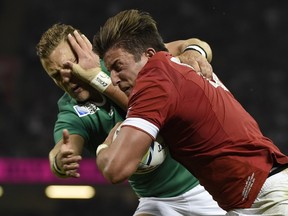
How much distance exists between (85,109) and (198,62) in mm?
758

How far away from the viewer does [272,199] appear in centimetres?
319

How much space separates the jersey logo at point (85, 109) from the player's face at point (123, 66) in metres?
0.84

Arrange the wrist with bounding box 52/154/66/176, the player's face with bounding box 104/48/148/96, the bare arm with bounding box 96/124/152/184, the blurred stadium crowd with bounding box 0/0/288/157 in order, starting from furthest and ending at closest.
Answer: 1. the blurred stadium crowd with bounding box 0/0/288/157
2. the wrist with bounding box 52/154/66/176
3. the player's face with bounding box 104/48/148/96
4. the bare arm with bounding box 96/124/152/184

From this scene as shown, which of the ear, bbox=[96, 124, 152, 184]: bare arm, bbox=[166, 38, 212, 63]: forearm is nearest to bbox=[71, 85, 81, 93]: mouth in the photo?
bbox=[166, 38, 212, 63]: forearm

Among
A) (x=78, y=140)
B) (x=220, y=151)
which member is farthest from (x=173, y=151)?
(x=78, y=140)

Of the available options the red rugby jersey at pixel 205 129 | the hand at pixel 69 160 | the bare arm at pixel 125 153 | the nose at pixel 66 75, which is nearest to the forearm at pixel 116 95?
the nose at pixel 66 75

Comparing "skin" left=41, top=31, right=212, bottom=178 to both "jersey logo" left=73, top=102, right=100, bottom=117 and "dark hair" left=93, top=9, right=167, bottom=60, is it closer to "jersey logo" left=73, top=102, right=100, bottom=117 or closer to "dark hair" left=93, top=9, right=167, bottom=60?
"jersey logo" left=73, top=102, right=100, bottom=117

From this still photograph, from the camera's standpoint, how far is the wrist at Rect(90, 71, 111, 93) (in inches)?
157

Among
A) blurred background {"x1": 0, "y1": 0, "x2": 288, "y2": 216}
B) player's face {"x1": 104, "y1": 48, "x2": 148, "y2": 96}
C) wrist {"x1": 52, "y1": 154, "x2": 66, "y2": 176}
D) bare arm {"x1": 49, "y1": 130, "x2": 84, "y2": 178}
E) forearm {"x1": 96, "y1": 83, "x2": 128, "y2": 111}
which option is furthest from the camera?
blurred background {"x1": 0, "y1": 0, "x2": 288, "y2": 216}

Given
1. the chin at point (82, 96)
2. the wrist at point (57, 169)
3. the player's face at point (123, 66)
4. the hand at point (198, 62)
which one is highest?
the player's face at point (123, 66)

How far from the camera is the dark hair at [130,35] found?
330 cm

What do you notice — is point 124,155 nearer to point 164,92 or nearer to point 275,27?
point 164,92

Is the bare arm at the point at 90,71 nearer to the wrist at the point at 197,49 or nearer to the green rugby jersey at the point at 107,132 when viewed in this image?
the green rugby jersey at the point at 107,132

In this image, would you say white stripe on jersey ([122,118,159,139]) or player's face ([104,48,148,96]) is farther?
player's face ([104,48,148,96])
